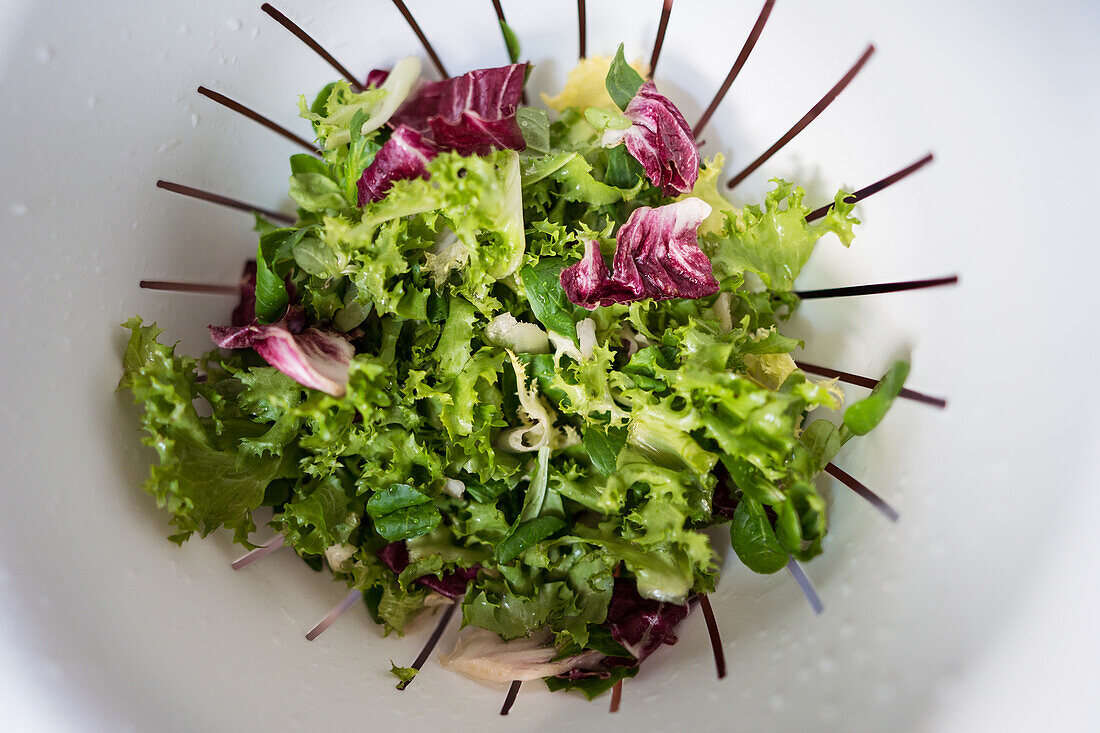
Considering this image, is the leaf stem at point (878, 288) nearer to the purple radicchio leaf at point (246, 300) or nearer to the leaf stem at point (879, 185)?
the leaf stem at point (879, 185)

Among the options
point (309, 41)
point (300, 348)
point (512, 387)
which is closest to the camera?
point (300, 348)

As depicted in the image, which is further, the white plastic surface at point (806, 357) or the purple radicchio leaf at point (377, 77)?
the purple radicchio leaf at point (377, 77)

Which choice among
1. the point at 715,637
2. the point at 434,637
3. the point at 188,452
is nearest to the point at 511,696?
the point at 434,637

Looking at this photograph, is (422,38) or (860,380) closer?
(860,380)

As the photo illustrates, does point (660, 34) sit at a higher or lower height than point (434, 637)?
higher

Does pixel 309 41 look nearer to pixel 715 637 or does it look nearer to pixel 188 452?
pixel 188 452

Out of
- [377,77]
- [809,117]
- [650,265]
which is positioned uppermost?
[809,117]

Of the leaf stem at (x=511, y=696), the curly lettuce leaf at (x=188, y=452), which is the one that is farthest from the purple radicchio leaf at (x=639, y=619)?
the curly lettuce leaf at (x=188, y=452)
